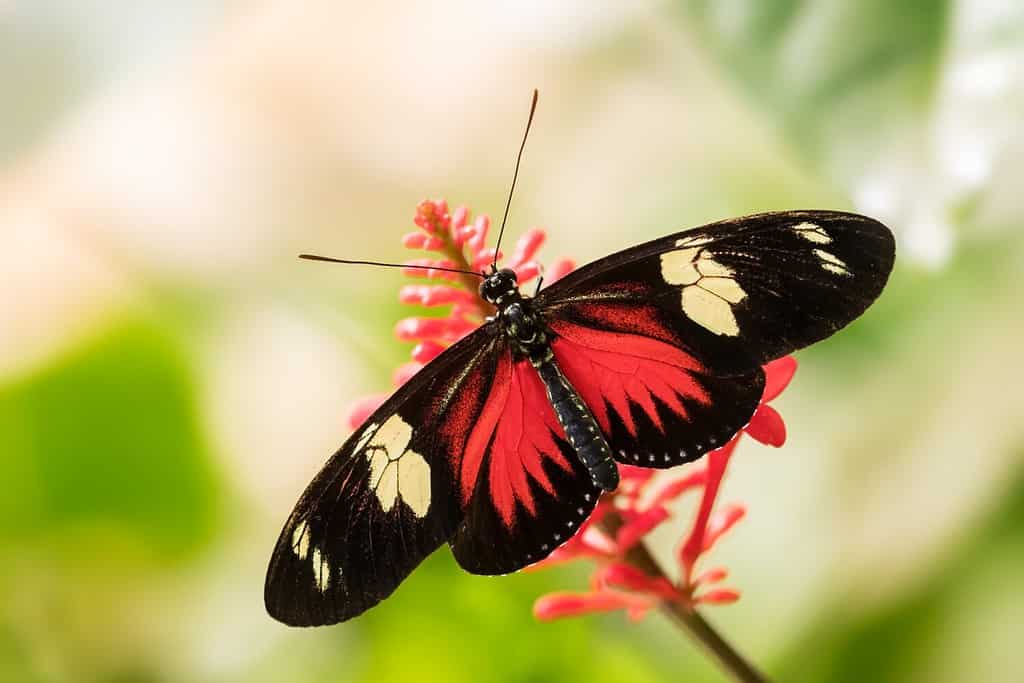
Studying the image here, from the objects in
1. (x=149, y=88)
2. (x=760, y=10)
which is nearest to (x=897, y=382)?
(x=760, y=10)

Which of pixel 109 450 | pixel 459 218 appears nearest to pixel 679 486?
pixel 459 218

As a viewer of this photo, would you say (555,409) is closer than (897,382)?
Yes

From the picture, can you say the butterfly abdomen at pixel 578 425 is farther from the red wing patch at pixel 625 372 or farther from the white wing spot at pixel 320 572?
the white wing spot at pixel 320 572

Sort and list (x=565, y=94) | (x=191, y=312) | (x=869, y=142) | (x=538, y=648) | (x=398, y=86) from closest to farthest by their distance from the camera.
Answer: (x=869, y=142) < (x=538, y=648) < (x=191, y=312) < (x=565, y=94) < (x=398, y=86)

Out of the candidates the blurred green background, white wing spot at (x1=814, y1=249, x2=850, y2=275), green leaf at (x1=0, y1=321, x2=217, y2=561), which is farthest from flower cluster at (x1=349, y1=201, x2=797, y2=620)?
green leaf at (x1=0, y1=321, x2=217, y2=561)

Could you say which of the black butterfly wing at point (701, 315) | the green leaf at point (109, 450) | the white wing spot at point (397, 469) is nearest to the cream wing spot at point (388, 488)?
the white wing spot at point (397, 469)

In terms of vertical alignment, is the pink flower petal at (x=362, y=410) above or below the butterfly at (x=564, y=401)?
above

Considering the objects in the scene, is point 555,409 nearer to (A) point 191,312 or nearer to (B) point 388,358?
(B) point 388,358
